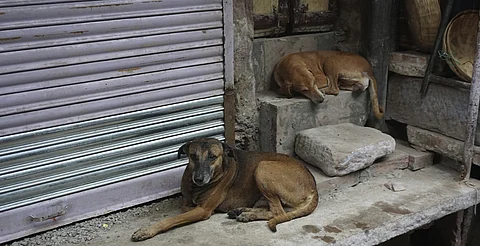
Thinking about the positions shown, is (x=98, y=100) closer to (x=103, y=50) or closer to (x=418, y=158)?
(x=103, y=50)

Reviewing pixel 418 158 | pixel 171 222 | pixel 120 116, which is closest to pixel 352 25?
pixel 418 158

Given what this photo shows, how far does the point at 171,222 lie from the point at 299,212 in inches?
39.3

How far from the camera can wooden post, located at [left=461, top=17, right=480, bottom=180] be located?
4.73m

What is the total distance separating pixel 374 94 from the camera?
5480 mm

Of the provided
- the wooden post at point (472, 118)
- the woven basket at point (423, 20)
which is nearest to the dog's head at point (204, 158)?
the wooden post at point (472, 118)

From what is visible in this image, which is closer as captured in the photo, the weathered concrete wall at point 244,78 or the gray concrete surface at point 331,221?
the gray concrete surface at point 331,221

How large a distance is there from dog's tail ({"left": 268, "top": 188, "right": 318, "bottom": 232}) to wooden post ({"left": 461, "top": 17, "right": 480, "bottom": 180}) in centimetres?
155

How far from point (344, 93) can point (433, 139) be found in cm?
98

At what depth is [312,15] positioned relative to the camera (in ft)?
18.9

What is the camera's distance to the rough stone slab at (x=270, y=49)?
17.9ft

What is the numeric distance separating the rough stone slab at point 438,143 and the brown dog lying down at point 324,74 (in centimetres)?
40

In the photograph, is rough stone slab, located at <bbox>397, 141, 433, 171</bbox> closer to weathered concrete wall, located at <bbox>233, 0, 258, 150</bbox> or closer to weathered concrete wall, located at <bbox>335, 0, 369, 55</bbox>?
weathered concrete wall, located at <bbox>335, 0, 369, 55</bbox>

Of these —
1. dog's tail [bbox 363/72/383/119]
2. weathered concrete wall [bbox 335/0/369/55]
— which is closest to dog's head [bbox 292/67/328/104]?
dog's tail [bbox 363/72/383/119]

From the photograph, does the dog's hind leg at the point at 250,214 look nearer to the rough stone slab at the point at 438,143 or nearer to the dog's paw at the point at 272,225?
the dog's paw at the point at 272,225
